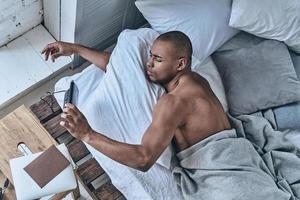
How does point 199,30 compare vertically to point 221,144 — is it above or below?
above

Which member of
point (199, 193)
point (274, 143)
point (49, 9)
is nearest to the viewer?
point (199, 193)

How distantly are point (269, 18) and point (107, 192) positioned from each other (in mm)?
829

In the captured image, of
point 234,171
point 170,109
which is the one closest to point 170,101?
point 170,109

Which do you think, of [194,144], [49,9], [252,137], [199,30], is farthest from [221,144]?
[49,9]

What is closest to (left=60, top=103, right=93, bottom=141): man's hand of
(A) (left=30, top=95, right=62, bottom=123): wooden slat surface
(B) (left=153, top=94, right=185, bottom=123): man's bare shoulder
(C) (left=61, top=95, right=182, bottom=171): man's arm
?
(C) (left=61, top=95, right=182, bottom=171): man's arm

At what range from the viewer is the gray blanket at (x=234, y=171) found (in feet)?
4.25

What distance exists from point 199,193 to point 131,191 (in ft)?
0.70

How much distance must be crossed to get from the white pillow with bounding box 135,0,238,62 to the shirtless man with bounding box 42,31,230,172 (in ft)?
0.52

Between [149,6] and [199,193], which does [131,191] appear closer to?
[199,193]

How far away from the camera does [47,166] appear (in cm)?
128

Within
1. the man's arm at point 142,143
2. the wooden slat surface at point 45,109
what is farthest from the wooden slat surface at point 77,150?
the man's arm at point 142,143

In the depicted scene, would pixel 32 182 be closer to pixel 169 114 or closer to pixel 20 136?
pixel 20 136

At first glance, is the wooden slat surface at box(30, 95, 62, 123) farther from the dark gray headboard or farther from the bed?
the dark gray headboard

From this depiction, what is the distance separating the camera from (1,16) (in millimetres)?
1544
